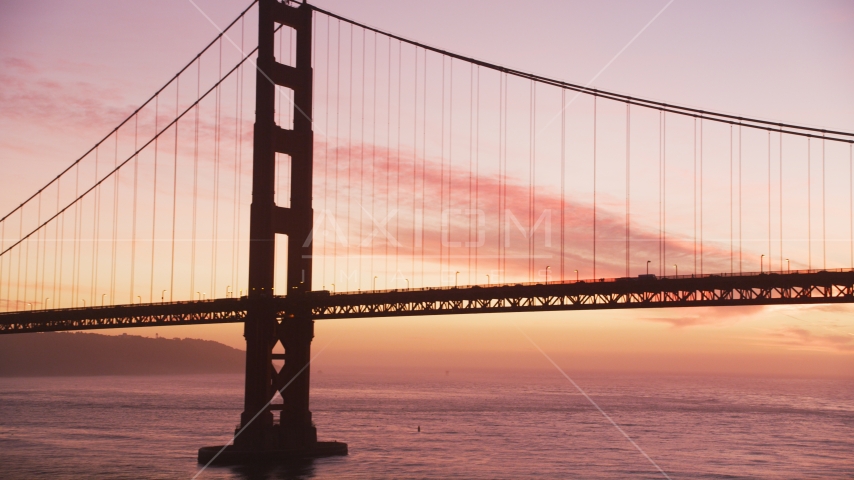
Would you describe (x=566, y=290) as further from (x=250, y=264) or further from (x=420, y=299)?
(x=250, y=264)

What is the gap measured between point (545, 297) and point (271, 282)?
1598 cm

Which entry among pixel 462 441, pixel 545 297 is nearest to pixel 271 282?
pixel 545 297

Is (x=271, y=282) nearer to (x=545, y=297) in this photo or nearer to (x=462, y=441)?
(x=545, y=297)

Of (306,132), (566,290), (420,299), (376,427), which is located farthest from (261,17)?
(376,427)

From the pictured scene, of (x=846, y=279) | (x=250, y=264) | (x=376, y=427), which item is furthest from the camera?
(x=376, y=427)

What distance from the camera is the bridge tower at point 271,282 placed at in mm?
48188

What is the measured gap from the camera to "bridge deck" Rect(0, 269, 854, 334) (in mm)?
46188

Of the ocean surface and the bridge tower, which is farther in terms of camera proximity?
the ocean surface

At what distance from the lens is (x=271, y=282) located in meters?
49.2

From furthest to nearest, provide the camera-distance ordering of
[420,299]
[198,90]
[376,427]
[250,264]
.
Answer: [376,427] < [198,90] < [420,299] < [250,264]

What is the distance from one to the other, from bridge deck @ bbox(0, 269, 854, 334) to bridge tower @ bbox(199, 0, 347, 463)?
4.27ft

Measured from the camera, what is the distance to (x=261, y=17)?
5141 centimetres

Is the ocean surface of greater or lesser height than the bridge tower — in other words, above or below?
below

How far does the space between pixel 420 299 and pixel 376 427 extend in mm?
41206
